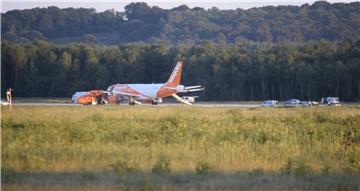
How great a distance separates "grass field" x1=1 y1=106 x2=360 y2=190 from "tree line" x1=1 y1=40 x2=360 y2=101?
67.5 meters

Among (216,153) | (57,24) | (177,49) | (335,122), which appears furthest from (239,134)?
(57,24)

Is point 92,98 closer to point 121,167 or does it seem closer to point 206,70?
point 206,70

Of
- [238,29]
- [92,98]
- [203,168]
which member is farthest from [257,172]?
[238,29]

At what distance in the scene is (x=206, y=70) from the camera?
99812mm

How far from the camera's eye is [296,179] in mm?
14539

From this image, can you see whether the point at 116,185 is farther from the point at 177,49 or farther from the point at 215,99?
the point at 177,49

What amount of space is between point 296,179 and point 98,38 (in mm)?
185687

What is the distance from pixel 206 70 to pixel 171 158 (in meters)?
83.6

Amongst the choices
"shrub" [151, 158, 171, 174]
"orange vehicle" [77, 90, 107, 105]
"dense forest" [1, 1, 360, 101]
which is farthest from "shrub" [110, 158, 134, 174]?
"dense forest" [1, 1, 360, 101]

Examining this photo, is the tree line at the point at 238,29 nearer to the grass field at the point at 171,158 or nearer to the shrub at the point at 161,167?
the grass field at the point at 171,158

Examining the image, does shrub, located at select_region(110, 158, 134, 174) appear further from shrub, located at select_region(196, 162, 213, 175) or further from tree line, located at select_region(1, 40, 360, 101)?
tree line, located at select_region(1, 40, 360, 101)

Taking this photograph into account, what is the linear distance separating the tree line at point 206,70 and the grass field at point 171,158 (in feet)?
221

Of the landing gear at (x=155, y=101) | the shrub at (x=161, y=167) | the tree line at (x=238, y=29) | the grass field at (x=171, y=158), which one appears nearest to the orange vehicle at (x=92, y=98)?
the landing gear at (x=155, y=101)

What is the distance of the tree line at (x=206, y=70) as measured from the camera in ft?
293
